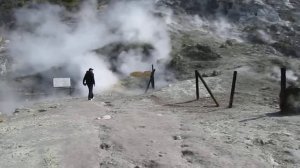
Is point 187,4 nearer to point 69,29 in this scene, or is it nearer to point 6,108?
point 69,29

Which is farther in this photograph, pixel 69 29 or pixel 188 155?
pixel 69 29

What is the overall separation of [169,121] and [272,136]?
2642 millimetres

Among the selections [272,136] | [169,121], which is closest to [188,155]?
[272,136]

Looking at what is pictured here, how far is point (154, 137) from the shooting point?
9.74 m

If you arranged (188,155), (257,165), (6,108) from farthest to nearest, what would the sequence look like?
(6,108), (188,155), (257,165)

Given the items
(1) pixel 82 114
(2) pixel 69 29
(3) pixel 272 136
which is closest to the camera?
(3) pixel 272 136

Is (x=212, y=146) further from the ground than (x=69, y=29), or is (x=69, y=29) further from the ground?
(x=69, y=29)

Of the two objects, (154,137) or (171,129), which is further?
(171,129)

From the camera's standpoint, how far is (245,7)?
1297 inches

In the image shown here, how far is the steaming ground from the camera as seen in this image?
27.6 ft

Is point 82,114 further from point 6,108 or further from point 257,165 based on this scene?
point 6,108

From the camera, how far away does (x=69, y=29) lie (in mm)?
31281

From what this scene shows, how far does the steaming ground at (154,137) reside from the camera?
841cm

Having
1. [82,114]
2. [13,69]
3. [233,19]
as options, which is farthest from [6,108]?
[233,19]
